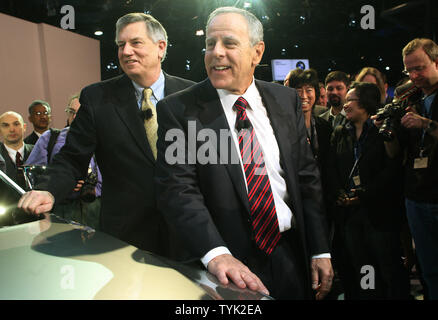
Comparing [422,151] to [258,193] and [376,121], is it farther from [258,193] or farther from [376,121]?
[258,193]

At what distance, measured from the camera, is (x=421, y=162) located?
253 cm

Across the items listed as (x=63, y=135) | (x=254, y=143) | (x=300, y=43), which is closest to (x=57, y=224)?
(x=254, y=143)

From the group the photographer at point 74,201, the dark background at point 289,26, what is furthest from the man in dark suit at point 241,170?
the photographer at point 74,201

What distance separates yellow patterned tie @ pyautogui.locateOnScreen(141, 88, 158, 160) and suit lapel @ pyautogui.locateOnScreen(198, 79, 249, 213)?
0.44 m

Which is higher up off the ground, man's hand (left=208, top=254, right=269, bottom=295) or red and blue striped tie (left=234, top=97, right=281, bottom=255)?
red and blue striped tie (left=234, top=97, right=281, bottom=255)

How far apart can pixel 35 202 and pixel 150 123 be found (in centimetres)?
Answer: 64

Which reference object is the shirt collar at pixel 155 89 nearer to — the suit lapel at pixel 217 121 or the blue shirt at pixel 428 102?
the suit lapel at pixel 217 121

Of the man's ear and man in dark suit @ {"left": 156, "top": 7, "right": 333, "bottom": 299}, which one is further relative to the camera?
the man's ear

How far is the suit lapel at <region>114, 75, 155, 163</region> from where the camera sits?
184 centimetres

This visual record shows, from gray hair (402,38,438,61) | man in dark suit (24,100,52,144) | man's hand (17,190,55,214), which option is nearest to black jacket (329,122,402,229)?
gray hair (402,38,438,61)

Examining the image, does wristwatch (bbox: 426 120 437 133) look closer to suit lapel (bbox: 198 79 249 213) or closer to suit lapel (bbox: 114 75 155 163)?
suit lapel (bbox: 198 79 249 213)

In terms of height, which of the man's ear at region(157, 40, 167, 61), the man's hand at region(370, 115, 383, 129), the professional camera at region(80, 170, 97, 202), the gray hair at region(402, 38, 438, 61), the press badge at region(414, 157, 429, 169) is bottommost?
the professional camera at region(80, 170, 97, 202)

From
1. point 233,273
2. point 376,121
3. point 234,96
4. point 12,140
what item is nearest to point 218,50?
point 234,96
